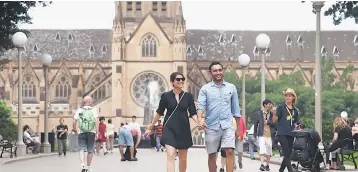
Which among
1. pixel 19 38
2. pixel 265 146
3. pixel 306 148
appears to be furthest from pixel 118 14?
pixel 306 148

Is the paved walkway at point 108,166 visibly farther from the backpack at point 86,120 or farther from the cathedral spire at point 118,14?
the cathedral spire at point 118,14

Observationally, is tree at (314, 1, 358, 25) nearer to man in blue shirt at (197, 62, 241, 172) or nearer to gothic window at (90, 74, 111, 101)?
man in blue shirt at (197, 62, 241, 172)

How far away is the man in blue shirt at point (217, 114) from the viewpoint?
45.6ft

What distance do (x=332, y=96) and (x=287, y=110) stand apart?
3213 inches

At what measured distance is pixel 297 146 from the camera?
18750mm

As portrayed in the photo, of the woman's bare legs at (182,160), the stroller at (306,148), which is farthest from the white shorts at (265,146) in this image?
the woman's bare legs at (182,160)

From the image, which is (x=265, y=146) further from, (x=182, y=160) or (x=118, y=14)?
(x=118, y=14)

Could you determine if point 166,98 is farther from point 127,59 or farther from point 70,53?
point 70,53

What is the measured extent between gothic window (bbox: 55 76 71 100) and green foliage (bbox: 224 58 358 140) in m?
19.5

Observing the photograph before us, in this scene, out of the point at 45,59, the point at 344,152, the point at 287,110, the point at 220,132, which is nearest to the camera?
the point at 220,132

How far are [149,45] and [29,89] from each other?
779 inches

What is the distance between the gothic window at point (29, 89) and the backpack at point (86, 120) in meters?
95.3

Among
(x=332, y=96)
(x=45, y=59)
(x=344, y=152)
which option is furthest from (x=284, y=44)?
(x=344, y=152)

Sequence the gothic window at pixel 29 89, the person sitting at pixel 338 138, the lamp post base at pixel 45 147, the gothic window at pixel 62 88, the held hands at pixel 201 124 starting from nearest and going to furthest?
1. the held hands at pixel 201 124
2. the person sitting at pixel 338 138
3. the lamp post base at pixel 45 147
4. the gothic window at pixel 29 89
5. the gothic window at pixel 62 88
